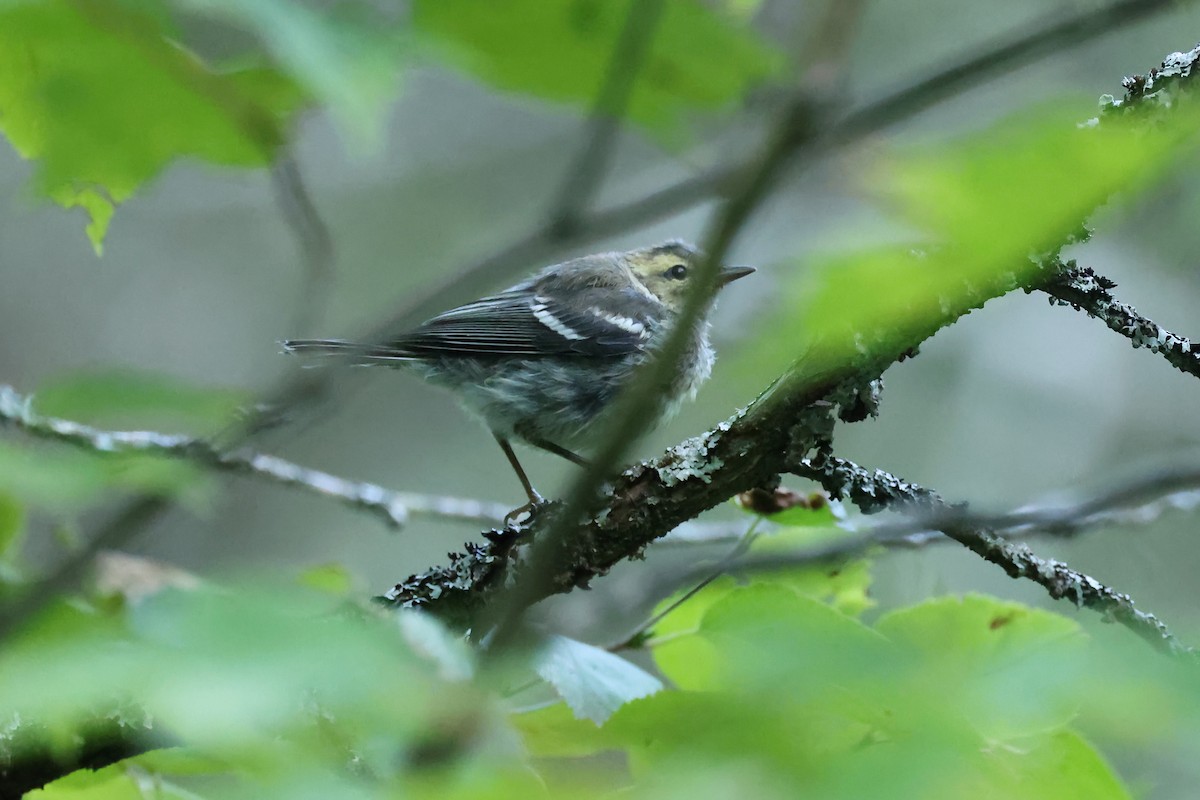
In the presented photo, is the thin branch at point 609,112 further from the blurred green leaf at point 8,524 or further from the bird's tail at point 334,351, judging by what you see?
the bird's tail at point 334,351

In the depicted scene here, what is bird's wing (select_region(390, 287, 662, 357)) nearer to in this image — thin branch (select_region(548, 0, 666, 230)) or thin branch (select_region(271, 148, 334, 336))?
thin branch (select_region(271, 148, 334, 336))

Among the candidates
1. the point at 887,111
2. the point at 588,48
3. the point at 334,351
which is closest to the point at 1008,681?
the point at 887,111

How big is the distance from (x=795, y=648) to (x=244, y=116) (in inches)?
38.4

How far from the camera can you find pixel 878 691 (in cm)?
69

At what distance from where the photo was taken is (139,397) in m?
1.13

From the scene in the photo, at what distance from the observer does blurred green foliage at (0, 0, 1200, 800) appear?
0.64 meters

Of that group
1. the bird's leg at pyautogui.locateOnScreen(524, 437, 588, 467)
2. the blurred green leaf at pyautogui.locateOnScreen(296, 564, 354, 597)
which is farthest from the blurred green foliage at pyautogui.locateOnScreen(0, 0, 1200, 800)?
the bird's leg at pyautogui.locateOnScreen(524, 437, 588, 467)

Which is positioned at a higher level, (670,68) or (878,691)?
(670,68)

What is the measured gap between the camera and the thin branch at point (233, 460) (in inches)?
66.0

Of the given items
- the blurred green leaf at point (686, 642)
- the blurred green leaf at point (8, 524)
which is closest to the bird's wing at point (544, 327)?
the blurred green leaf at point (8, 524)

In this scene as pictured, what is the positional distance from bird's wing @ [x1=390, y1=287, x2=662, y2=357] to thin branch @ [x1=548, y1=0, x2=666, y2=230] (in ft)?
9.74

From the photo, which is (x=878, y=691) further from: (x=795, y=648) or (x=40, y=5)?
(x=40, y=5)

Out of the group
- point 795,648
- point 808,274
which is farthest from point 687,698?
point 808,274

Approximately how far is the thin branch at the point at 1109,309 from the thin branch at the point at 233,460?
146 centimetres
